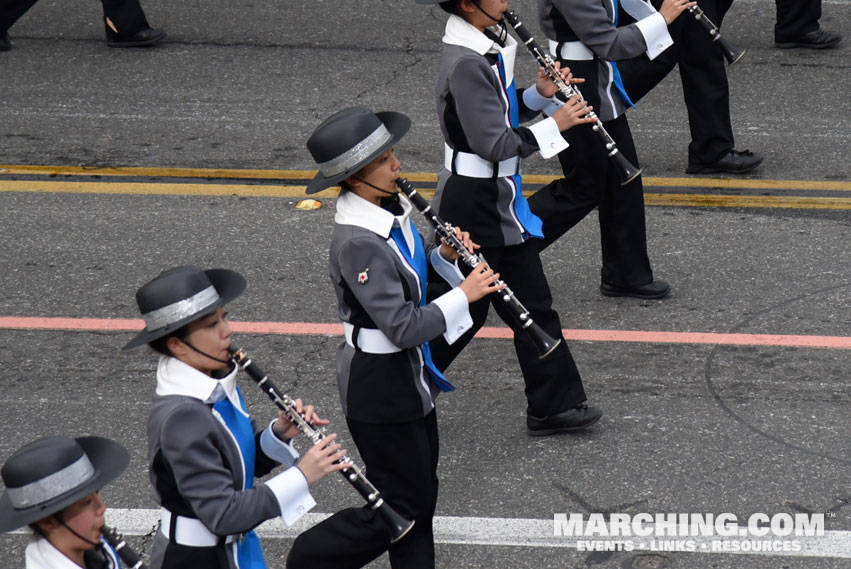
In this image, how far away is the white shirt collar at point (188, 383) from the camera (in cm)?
387

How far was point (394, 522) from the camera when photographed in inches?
176

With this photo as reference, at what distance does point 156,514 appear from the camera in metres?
5.39

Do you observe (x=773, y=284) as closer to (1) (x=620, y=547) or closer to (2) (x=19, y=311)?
(1) (x=620, y=547)

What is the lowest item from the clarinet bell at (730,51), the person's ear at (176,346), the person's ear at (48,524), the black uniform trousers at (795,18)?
the black uniform trousers at (795,18)

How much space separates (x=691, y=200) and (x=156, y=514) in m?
Answer: 4.38

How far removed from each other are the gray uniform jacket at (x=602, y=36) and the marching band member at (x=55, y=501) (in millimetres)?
3821

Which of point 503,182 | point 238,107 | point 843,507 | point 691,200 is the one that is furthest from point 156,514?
point 238,107

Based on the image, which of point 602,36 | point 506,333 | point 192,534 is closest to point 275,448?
point 192,534

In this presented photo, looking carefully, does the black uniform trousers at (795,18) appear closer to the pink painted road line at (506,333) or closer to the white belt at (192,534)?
the pink painted road line at (506,333)

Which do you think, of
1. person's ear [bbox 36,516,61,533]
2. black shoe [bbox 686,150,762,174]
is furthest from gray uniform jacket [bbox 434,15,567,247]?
black shoe [bbox 686,150,762,174]

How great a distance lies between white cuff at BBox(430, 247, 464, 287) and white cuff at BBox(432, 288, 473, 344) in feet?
0.65

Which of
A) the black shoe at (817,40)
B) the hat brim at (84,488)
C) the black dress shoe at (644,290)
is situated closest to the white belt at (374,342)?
the hat brim at (84,488)

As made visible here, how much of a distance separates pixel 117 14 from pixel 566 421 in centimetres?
671

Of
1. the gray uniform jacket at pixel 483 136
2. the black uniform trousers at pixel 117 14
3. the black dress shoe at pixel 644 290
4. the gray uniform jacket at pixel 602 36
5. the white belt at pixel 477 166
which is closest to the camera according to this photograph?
the gray uniform jacket at pixel 483 136
